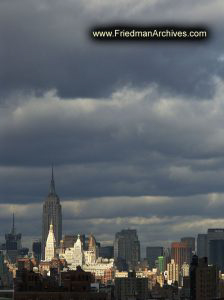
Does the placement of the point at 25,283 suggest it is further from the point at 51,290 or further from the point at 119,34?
the point at 119,34

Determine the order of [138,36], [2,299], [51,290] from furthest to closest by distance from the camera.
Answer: [51,290], [2,299], [138,36]

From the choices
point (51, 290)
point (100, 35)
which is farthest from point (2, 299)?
point (100, 35)

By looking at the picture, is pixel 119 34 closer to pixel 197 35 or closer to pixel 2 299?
pixel 197 35

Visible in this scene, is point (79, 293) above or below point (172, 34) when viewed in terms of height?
below

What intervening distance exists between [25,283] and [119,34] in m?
110

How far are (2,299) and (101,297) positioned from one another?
131ft

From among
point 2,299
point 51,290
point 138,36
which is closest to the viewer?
point 138,36

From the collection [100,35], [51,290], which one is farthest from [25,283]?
[100,35]

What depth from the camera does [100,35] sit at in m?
90.2

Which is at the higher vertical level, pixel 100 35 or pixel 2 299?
pixel 100 35

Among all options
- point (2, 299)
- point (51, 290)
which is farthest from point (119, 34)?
point (51, 290)

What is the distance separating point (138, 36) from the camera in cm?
8925

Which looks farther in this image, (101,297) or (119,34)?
(101,297)

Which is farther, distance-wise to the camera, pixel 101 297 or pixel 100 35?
pixel 101 297
